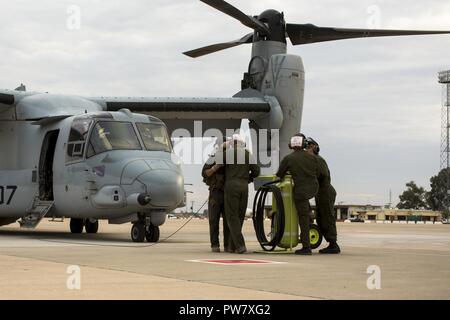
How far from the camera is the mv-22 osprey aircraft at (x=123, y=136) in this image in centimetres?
1390

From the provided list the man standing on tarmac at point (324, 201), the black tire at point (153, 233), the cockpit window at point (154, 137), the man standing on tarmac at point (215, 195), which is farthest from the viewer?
the cockpit window at point (154, 137)

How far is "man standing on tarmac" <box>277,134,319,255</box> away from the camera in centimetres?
1058

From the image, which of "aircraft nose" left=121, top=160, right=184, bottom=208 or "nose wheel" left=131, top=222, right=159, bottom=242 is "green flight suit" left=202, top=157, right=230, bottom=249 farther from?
"nose wheel" left=131, top=222, right=159, bottom=242

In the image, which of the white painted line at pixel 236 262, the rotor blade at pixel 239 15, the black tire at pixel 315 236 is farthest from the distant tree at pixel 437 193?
the white painted line at pixel 236 262

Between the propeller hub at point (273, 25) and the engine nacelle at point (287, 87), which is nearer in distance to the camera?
the engine nacelle at point (287, 87)

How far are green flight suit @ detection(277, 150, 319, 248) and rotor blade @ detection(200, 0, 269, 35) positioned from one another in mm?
11753

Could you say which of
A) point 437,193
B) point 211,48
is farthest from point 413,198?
point 211,48

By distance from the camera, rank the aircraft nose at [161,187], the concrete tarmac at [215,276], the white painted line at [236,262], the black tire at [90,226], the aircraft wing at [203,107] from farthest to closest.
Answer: the aircraft wing at [203,107] → the black tire at [90,226] → the aircraft nose at [161,187] → the white painted line at [236,262] → the concrete tarmac at [215,276]

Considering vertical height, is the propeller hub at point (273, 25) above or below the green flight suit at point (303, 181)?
above

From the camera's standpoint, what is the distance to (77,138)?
14930 mm

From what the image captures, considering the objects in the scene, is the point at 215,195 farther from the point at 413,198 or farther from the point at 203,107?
the point at 413,198

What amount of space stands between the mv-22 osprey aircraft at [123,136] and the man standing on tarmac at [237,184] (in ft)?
8.47

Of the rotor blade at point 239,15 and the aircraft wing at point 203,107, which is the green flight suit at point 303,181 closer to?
the aircraft wing at point 203,107

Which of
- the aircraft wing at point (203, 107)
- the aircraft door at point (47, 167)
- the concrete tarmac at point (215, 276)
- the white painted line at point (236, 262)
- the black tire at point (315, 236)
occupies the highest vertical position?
the aircraft wing at point (203, 107)
